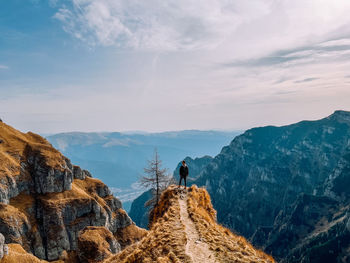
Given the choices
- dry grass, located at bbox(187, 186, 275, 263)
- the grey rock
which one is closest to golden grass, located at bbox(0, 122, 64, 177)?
the grey rock

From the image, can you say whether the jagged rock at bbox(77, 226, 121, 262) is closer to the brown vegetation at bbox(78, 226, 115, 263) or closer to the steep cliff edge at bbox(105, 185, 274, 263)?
the brown vegetation at bbox(78, 226, 115, 263)

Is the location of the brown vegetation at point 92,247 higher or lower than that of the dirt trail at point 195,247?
lower

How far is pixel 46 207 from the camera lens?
74875 mm

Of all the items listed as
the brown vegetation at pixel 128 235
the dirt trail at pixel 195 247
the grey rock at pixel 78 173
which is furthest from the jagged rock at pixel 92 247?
the grey rock at pixel 78 173

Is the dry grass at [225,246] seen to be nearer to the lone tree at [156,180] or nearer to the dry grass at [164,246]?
the dry grass at [164,246]

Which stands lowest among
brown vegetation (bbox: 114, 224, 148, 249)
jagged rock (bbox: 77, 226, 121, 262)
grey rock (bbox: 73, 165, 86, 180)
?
brown vegetation (bbox: 114, 224, 148, 249)

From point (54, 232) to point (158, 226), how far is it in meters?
68.4

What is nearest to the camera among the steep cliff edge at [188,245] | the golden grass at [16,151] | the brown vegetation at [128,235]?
the steep cliff edge at [188,245]

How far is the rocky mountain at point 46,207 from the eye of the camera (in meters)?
63.4

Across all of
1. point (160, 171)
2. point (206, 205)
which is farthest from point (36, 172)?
point (206, 205)

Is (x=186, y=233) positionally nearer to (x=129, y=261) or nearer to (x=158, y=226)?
(x=158, y=226)

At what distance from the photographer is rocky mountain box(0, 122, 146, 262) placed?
208 feet

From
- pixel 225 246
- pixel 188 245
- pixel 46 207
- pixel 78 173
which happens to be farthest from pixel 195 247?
pixel 78 173

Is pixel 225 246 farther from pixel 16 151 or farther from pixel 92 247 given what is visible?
pixel 16 151
